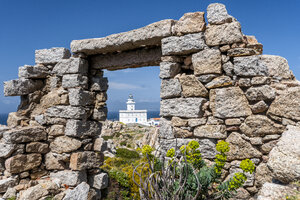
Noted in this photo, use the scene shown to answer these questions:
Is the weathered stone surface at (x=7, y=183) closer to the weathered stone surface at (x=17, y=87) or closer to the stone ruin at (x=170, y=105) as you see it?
the stone ruin at (x=170, y=105)

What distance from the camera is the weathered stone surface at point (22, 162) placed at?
4.58 m

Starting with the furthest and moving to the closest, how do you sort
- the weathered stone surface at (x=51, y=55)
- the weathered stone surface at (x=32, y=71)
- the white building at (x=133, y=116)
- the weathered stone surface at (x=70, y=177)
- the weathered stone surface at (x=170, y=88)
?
the white building at (x=133, y=116) < the weathered stone surface at (x=51, y=55) < the weathered stone surface at (x=32, y=71) < the weathered stone surface at (x=70, y=177) < the weathered stone surface at (x=170, y=88)

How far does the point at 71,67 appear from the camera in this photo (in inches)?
197

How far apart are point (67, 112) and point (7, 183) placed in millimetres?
1745

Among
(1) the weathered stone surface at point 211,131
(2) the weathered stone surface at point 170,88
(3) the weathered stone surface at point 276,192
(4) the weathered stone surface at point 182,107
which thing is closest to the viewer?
(3) the weathered stone surface at point 276,192

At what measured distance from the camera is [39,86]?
5316 mm

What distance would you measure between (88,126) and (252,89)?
3417mm

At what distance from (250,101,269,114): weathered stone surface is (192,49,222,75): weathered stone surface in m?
0.69

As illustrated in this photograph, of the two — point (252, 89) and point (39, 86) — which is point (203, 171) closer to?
point (252, 89)

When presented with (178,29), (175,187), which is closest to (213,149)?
(175,187)

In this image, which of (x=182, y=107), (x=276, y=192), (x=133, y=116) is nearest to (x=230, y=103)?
(x=182, y=107)

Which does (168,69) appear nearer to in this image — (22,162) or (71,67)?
(71,67)

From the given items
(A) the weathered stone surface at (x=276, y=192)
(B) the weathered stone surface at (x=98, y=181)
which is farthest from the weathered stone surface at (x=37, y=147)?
(A) the weathered stone surface at (x=276, y=192)

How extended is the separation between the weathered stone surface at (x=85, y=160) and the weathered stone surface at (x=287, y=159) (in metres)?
3.60
